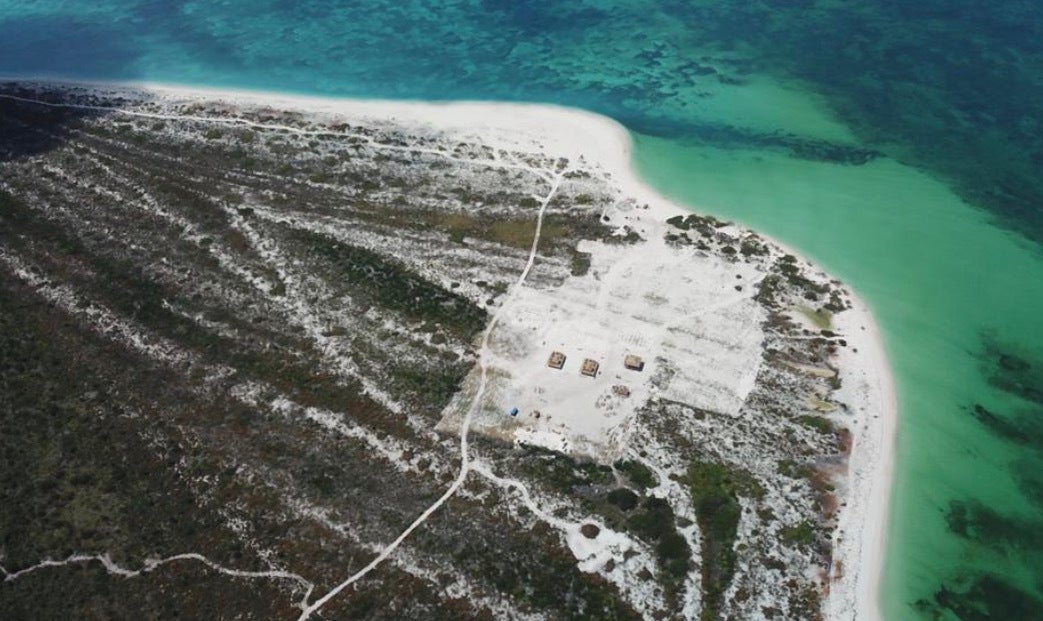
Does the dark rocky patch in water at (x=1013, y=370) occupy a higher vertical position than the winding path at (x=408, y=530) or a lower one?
higher

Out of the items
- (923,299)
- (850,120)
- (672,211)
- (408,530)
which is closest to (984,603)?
(923,299)

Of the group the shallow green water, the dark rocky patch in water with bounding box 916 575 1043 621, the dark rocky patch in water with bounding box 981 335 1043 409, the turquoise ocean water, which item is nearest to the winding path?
the shallow green water

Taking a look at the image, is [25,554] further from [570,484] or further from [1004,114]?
[1004,114]

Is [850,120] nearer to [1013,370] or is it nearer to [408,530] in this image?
[1013,370]

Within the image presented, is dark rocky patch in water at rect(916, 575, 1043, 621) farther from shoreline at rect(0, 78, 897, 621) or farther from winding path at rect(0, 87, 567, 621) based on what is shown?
winding path at rect(0, 87, 567, 621)

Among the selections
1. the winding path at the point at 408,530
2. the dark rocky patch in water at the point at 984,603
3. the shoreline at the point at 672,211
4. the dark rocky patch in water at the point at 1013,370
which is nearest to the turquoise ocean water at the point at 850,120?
the dark rocky patch in water at the point at 984,603

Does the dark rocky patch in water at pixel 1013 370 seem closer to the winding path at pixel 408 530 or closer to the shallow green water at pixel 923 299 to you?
the shallow green water at pixel 923 299
